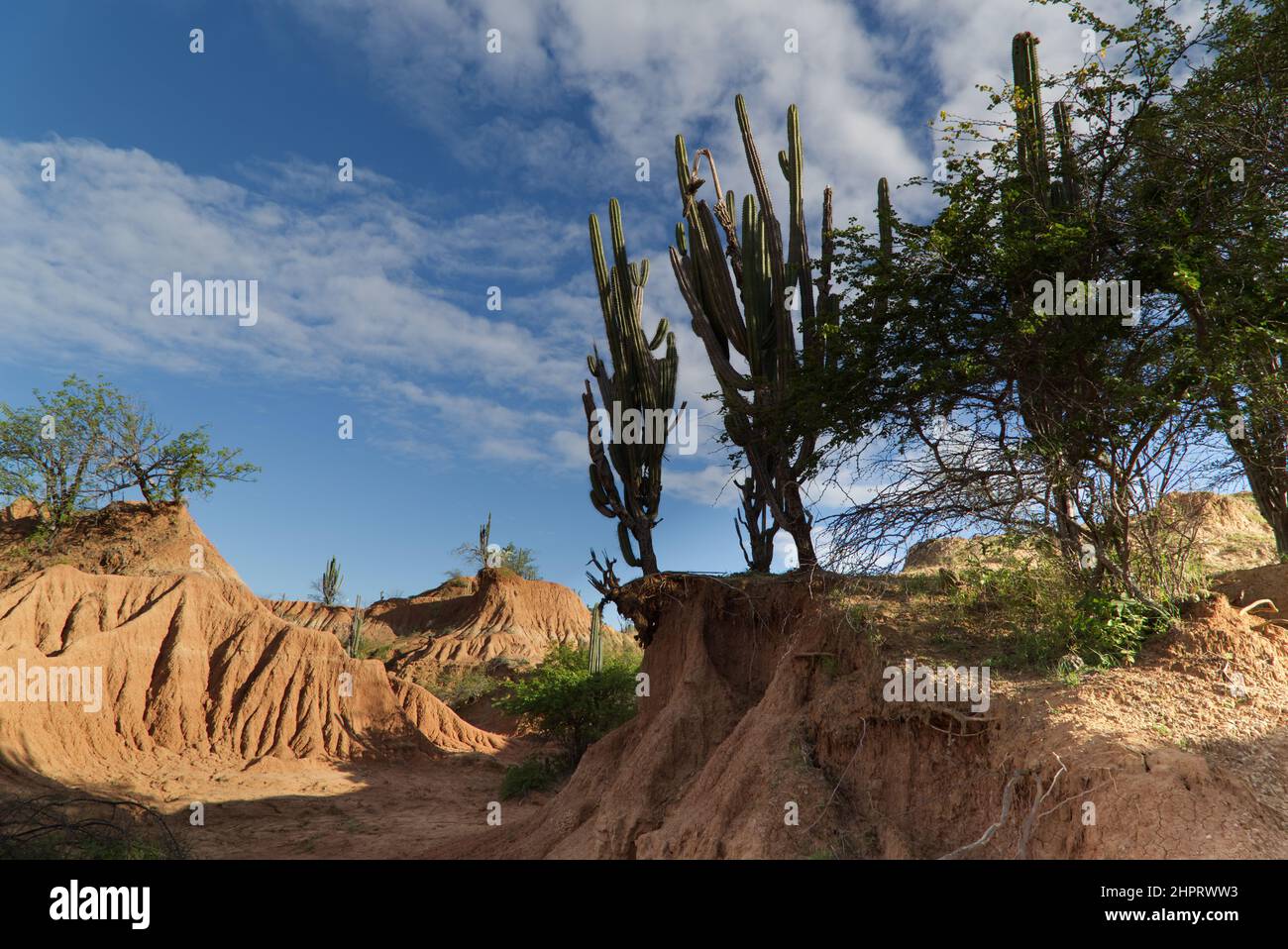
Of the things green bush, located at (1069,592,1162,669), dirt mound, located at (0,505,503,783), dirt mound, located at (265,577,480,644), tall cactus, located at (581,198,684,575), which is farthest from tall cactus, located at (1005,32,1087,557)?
dirt mound, located at (265,577,480,644)

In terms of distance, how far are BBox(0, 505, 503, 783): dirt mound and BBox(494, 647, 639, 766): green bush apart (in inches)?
246

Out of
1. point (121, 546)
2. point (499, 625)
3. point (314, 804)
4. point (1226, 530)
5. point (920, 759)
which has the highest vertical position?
point (121, 546)

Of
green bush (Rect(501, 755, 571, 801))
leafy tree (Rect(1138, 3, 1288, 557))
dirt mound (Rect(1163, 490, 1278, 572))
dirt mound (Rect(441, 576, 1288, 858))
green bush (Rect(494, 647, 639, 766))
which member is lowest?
green bush (Rect(501, 755, 571, 801))

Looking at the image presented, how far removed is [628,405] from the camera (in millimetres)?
17406

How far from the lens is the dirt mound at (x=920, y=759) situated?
6484 mm

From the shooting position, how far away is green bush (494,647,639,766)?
23.9 m

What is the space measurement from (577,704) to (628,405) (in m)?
10.8

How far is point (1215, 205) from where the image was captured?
10.1 meters

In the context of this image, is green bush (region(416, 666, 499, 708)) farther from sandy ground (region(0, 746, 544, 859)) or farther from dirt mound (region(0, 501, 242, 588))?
dirt mound (region(0, 501, 242, 588))

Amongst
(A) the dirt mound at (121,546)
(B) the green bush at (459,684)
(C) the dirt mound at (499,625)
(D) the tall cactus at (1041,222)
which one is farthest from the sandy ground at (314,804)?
(C) the dirt mound at (499,625)

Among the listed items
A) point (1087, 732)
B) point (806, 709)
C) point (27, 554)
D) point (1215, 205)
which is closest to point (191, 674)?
point (27, 554)

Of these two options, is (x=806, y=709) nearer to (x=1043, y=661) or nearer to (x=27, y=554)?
(x=1043, y=661)

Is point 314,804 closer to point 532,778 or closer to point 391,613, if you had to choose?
point 532,778

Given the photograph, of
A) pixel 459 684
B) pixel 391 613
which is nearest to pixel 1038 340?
pixel 459 684
